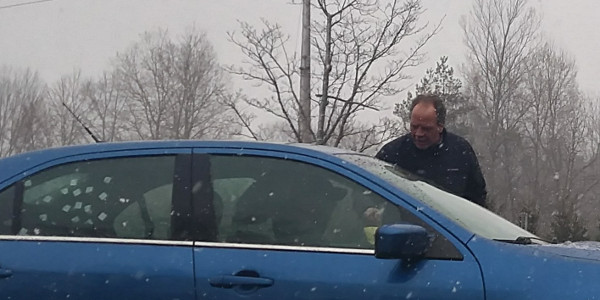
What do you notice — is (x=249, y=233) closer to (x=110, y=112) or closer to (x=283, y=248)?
(x=283, y=248)

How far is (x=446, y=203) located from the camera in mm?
3568

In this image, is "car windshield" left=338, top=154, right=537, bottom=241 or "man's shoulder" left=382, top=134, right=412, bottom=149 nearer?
"car windshield" left=338, top=154, right=537, bottom=241

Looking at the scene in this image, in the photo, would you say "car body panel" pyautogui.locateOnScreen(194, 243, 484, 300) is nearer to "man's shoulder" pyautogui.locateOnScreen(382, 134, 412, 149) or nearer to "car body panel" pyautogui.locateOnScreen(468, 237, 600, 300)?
"car body panel" pyautogui.locateOnScreen(468, 237, 600, 300)

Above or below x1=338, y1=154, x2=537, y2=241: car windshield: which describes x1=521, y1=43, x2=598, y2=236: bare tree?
above

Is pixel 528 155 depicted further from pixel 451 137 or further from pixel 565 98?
pixel 451 137

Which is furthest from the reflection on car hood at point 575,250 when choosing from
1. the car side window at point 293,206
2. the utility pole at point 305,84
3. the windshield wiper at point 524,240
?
the utility pole at point 305,84

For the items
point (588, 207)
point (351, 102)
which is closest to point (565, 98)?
point (588, 207)

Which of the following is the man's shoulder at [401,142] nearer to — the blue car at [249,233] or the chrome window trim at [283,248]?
the blue car at [249,233]

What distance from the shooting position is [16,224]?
358 cm

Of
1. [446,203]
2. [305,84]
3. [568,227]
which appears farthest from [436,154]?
[568,227]

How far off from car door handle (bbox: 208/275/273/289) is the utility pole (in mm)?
12518

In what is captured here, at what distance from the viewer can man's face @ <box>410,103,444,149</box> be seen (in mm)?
5141

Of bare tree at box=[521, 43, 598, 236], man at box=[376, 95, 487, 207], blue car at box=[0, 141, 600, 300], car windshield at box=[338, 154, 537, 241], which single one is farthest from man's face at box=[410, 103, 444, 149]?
bare tree at box=[521, 43, 598, 236]

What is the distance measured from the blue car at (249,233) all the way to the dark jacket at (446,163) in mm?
1388
